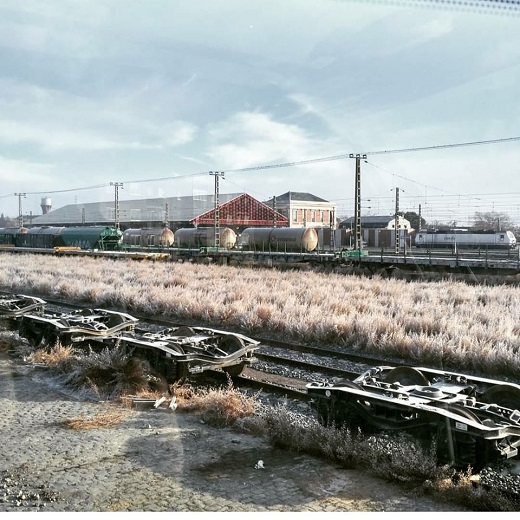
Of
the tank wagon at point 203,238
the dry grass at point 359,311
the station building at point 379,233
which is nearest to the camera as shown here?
the dry grass at point 359,311

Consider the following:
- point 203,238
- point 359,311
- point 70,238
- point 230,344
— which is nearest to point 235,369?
point 230,344

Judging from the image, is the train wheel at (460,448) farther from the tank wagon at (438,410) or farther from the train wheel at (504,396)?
the train wheel at (504,396)

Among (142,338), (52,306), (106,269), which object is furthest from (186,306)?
(106,269)

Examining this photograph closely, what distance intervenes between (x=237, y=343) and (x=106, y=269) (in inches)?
940

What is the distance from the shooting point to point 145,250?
51031 mm

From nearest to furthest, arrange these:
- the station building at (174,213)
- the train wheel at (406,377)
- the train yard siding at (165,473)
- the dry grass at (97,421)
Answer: the train yard siding at (165,473) < the dry grass at (97,421) < the train wheel at (406,377) < the station building at (174,213)

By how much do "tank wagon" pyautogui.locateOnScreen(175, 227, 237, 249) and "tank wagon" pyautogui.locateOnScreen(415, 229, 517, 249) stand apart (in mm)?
22103

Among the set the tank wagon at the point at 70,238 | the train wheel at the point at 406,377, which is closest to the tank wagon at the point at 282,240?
the tank wagon at the point at 70,238

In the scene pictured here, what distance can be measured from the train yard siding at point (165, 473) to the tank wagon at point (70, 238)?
46.8 m

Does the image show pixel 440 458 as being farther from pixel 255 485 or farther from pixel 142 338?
pixel 142 338

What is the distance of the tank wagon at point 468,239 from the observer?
187 feet

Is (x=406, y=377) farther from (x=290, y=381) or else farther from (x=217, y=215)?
(x=217, y=215)

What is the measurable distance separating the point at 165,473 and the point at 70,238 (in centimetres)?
5132

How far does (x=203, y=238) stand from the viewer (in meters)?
48.3
